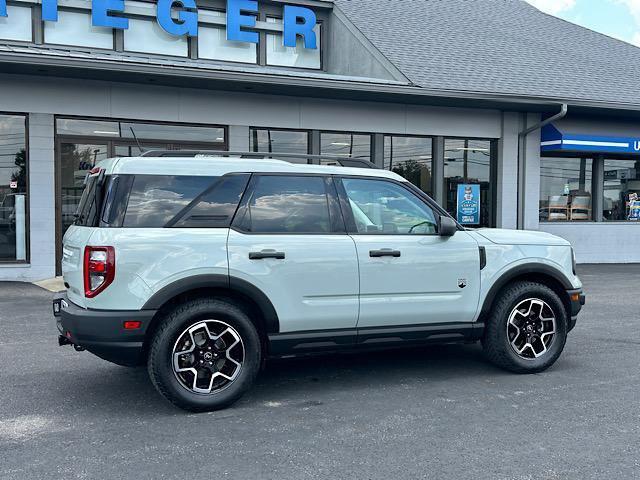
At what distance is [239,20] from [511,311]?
11979 millimetres

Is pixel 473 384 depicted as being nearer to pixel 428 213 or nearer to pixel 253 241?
pixel 428 213

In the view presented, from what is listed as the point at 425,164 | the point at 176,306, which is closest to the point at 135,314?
the point at 176,306

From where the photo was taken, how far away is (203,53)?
15.0 m

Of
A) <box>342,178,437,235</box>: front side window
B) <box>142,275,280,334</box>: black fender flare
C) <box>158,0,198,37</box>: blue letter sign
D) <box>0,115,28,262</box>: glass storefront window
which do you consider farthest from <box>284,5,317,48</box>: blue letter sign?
<box>142,275,280,334</box>: black fender flare

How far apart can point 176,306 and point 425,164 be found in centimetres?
1066

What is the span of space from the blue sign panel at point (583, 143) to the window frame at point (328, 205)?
11.0 meters

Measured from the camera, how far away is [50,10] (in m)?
13.5

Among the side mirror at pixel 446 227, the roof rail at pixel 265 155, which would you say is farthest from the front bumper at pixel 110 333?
the side mirror at pixel 446 227

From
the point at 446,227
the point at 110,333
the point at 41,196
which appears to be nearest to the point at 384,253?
the point at 446,227

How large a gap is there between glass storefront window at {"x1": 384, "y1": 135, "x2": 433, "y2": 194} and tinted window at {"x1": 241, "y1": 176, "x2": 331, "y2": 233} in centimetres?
908

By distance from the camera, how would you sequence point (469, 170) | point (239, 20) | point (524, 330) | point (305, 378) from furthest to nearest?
1. point (239, 20)
2. point (469, 170)
3. point (524, 330)
4. point (305, 378)

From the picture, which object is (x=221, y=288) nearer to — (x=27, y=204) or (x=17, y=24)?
(x=27, y=204)

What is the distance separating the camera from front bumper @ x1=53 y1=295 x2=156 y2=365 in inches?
172

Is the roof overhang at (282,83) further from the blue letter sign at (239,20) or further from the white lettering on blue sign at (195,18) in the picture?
the blue letter sign at (239,20)
